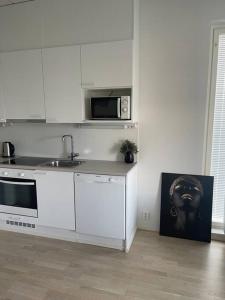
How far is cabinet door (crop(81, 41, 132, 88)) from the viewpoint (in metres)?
2.31

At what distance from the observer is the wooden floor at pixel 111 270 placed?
6.17 feet

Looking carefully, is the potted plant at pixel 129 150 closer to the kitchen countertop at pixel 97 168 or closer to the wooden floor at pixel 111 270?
the kitchen countertop at pixel 97 168

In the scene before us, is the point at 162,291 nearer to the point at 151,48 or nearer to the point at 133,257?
the point at 133,257

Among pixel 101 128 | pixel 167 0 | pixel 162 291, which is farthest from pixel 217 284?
pixel 167 0

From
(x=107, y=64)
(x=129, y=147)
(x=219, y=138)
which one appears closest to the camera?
(x=107, y=64)

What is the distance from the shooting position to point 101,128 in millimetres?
2855

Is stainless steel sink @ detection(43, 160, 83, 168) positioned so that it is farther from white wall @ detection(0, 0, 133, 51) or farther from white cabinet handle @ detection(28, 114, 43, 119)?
white wall @ detection(0, 0, 133, 51)

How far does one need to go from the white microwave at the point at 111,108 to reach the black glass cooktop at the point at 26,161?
96cm

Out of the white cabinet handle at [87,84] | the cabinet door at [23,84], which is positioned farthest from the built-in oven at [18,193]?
the white cabinet handle at [87,84]

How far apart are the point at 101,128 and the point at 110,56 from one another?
888 mm

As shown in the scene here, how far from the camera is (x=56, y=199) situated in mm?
2572

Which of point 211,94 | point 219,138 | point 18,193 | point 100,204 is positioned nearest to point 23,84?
point 18,193

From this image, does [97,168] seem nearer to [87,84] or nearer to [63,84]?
[87,84]

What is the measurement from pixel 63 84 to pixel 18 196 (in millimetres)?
1490
